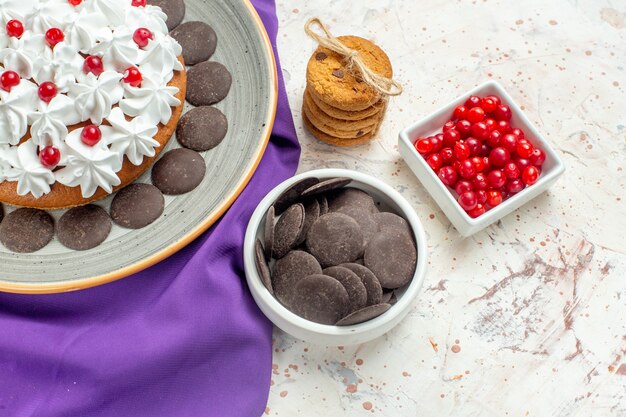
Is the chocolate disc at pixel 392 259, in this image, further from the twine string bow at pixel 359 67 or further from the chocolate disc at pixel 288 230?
the twine string bow at pixel 359 67

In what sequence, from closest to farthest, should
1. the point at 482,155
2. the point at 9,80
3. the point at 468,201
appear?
the point at 9,80
the point at 468,201
the point at 482,155

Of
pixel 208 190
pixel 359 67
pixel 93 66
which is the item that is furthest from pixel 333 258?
pixel 93 66

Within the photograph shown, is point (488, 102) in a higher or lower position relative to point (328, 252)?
higher

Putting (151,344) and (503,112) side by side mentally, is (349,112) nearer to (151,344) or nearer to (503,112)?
(503,112)

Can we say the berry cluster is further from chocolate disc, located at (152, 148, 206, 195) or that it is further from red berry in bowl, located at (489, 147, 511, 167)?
chocolate disc, located at (152, 148, 206, 195)

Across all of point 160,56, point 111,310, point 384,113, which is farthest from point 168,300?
point 384,113

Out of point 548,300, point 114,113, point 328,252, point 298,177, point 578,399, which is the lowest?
point 578,399

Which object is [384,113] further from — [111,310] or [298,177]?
[111,310]
